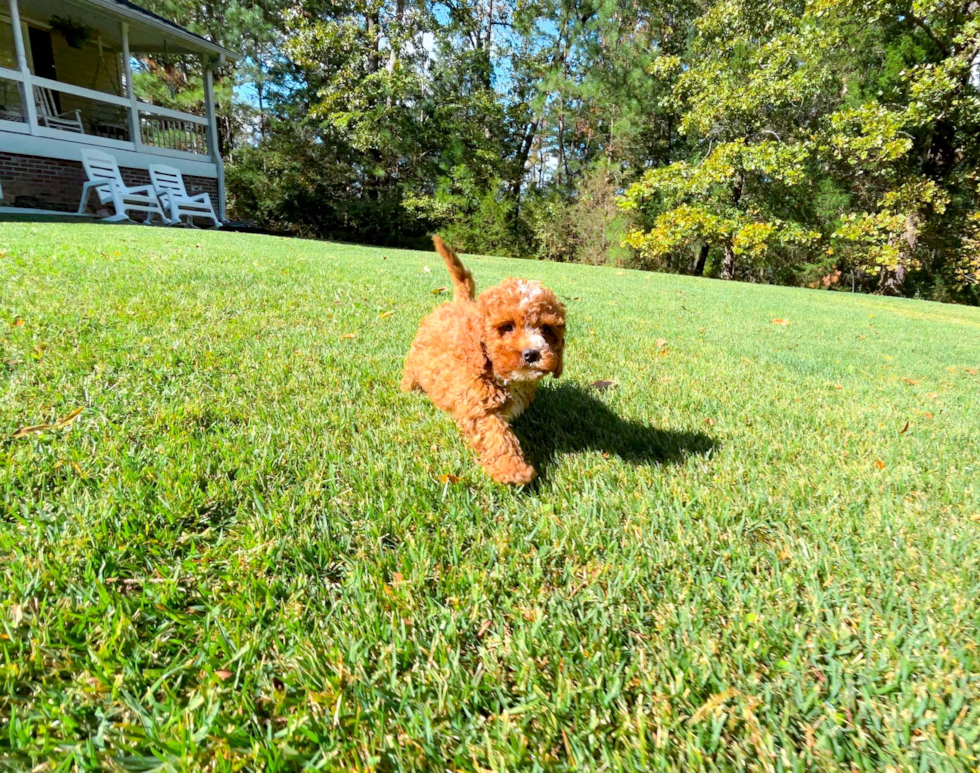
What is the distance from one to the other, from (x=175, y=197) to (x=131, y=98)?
3.80m

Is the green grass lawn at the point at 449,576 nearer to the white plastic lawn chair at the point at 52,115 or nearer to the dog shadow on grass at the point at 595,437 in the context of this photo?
the dog shadow on grass at the point at 595,437

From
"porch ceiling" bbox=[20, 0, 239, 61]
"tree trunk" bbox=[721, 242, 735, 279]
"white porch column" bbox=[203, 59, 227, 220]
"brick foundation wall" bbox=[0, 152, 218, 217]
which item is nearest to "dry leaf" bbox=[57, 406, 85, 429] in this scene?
"brick foundation wall" bbox=[0, 152, 218, 217]

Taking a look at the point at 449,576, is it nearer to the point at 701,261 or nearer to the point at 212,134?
the point at 212,134

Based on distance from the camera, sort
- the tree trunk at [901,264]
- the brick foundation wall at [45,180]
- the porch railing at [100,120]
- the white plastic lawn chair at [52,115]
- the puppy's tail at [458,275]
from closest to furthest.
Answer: the puppy's tail at [458,275] → the brick foundation wall at [45,180] → the porch railing at [100,120] → the white plastic lawn chair at [52,115] → the tree trunk at [901,264]

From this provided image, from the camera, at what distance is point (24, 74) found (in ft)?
43.0

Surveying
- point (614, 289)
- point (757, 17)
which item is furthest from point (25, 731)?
point (757, 17)

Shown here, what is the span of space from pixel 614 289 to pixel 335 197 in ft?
65.5

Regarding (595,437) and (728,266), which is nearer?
(595,437)

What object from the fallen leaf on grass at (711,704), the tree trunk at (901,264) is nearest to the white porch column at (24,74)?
the fallen leaf on grass at (711,704)

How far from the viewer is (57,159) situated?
14000 millimetres

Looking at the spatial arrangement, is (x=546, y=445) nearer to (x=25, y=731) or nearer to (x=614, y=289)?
(x=25, y=731)

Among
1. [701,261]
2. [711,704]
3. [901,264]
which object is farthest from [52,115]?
[901,264]

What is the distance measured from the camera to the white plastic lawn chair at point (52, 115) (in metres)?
14.4

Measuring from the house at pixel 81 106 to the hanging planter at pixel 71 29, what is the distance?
0.09ft
